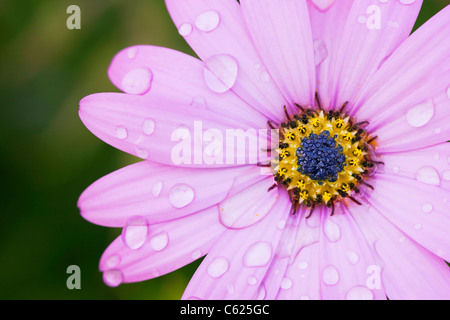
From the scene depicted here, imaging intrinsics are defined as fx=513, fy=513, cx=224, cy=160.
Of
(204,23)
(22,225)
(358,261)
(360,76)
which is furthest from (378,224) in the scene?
(22,225)

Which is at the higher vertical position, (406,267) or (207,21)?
(207,21)

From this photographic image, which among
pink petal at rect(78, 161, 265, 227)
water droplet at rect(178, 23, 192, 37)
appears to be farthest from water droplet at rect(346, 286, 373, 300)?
water droplet at rect(178, 23, 192, 37)

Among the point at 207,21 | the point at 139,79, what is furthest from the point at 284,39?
the point at 139,79

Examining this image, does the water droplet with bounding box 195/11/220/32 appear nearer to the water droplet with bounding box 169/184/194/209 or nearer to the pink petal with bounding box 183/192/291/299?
the water droplet with bounding box 169/184/194/209

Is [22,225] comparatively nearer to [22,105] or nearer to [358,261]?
[22,105]

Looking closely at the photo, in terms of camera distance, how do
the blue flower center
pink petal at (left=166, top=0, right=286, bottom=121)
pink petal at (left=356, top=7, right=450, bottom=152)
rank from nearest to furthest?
pink petal at (left=356, top=7, right=450, bottom=152)
pink petal at (left=166, top=0, right=286, bottom=121)
the blue flower center

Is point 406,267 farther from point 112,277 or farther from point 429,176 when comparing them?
point 112,277

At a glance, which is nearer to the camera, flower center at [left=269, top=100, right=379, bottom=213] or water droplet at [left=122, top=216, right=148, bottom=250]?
water droplet at [left=122, top=216, right=148, bottom=250]

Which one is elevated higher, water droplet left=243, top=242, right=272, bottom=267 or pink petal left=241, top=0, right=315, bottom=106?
pink petal left=241, top=0, right=315, bottom=106

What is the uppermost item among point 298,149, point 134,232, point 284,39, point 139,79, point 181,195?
point 284,39
